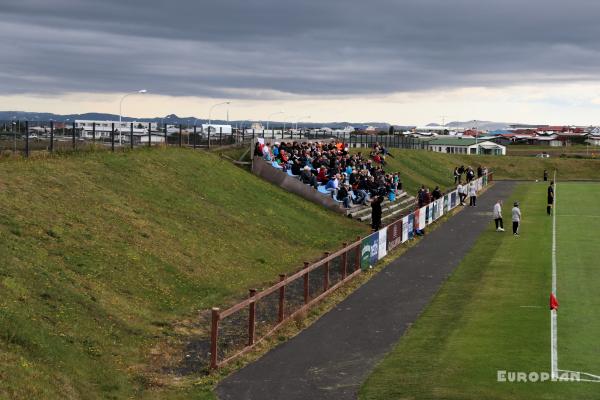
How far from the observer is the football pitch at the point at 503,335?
14.6 meters

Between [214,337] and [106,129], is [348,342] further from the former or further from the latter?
[106,129]

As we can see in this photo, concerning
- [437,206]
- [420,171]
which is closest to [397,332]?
[437,206]

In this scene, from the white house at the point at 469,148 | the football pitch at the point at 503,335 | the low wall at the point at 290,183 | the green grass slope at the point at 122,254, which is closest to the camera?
the football pitch at the point at 503,335

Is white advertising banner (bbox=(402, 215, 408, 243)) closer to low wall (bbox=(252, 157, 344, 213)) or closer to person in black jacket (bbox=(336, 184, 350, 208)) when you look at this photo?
low wall (bbox=(252, 157, 344, 213))

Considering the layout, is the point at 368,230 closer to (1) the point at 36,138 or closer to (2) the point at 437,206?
(2) the point at 437,206

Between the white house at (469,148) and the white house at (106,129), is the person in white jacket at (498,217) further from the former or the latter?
the white house at (469,148)

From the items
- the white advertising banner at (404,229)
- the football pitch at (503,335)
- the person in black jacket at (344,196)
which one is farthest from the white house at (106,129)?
the football pitch at (503,335)

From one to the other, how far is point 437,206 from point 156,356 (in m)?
32.0

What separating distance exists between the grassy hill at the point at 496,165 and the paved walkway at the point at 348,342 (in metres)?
46.4

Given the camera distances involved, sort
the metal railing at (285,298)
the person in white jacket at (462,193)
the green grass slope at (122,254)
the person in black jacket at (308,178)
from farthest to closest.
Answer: the person in white jacket at (462,193), the person in black jacket at (308,178), the metal railing at (285,298), the green grass slope at (122,254)

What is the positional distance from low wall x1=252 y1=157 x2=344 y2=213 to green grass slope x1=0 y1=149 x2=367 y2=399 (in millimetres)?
1829

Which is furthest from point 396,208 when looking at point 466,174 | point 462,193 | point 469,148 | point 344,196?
point 469,148

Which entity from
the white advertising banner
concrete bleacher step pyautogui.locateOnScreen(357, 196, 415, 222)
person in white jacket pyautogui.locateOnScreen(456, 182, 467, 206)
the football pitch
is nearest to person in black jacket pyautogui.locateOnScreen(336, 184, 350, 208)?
concrete bleacher step pyautogui.locateOnScreen(357, 196, 415, 222)

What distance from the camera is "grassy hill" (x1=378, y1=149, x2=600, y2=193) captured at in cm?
7869
